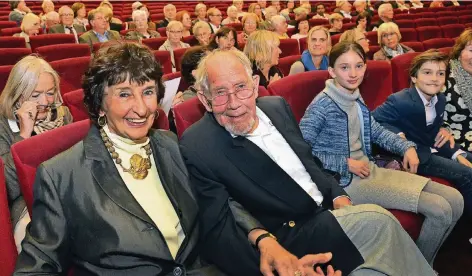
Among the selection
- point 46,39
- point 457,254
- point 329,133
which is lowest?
point 457,254

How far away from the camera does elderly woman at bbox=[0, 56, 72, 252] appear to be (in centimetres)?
188

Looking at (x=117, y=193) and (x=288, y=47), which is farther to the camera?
(x=288, y=47)

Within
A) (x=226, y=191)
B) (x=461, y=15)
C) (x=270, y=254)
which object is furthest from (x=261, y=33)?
(x=461, y=15)

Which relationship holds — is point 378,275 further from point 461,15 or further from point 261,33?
point 461,15

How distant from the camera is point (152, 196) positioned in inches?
58.6

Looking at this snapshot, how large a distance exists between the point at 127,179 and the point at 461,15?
9.22 metres

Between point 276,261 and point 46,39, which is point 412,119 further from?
point 46,39

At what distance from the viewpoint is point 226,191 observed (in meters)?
1.60

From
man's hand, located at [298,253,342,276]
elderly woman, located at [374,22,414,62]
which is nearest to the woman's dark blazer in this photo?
man's hand, located at [298,253,342,276]

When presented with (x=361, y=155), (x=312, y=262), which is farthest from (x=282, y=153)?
(x=361, y=155)

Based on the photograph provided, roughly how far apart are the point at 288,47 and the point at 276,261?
3.81m

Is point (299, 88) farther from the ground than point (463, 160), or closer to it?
farther from the ground

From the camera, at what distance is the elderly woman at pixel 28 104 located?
1.88 m

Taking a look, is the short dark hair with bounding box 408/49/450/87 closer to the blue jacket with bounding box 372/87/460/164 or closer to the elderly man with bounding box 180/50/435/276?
the blue jacket with bounding box 372/87/460/164
